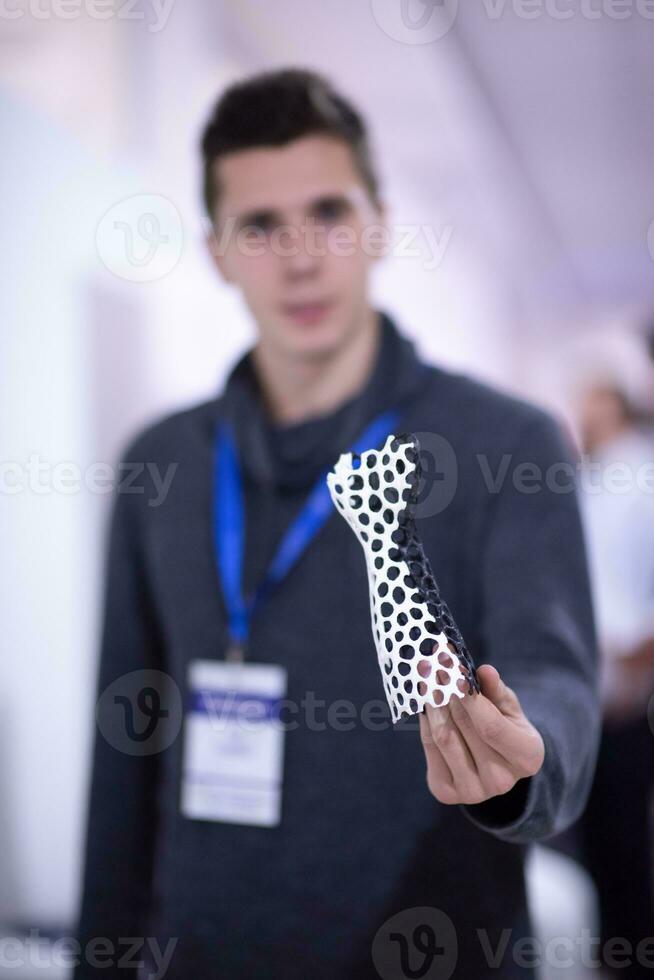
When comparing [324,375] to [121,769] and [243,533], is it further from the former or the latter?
[121,769]

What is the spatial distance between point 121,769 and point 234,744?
193mm

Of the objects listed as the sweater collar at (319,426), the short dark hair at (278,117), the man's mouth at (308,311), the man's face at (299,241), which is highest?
the short dark hair at (278,117)

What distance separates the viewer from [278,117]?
920 millimetres

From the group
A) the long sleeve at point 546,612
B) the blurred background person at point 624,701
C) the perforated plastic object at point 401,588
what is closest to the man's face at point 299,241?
the long sleeve at point 546,612

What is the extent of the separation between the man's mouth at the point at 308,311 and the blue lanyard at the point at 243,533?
0.12 metres

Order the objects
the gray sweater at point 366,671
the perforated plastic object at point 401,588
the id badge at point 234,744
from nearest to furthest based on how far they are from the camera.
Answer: the perforated plastic object at point 401,588 < the gray sweater at point 366,671 < the id badge at point 234,744

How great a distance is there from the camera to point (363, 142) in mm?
979

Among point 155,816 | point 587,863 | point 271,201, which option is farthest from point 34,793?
point 271,201

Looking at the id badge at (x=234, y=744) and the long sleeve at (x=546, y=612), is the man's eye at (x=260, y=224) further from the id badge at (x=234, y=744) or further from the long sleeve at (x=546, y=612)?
the id badge at (x=234, y=744)

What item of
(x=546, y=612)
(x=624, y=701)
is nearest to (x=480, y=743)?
(x=546, y=612)

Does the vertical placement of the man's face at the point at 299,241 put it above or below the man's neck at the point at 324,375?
above

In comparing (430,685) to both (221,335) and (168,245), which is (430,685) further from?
(221,335)

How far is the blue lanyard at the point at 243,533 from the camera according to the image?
0.86m

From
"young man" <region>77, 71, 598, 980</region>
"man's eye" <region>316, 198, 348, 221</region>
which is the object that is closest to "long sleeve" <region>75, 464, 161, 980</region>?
"young man" <region>77, 71, 598, 980</region>
